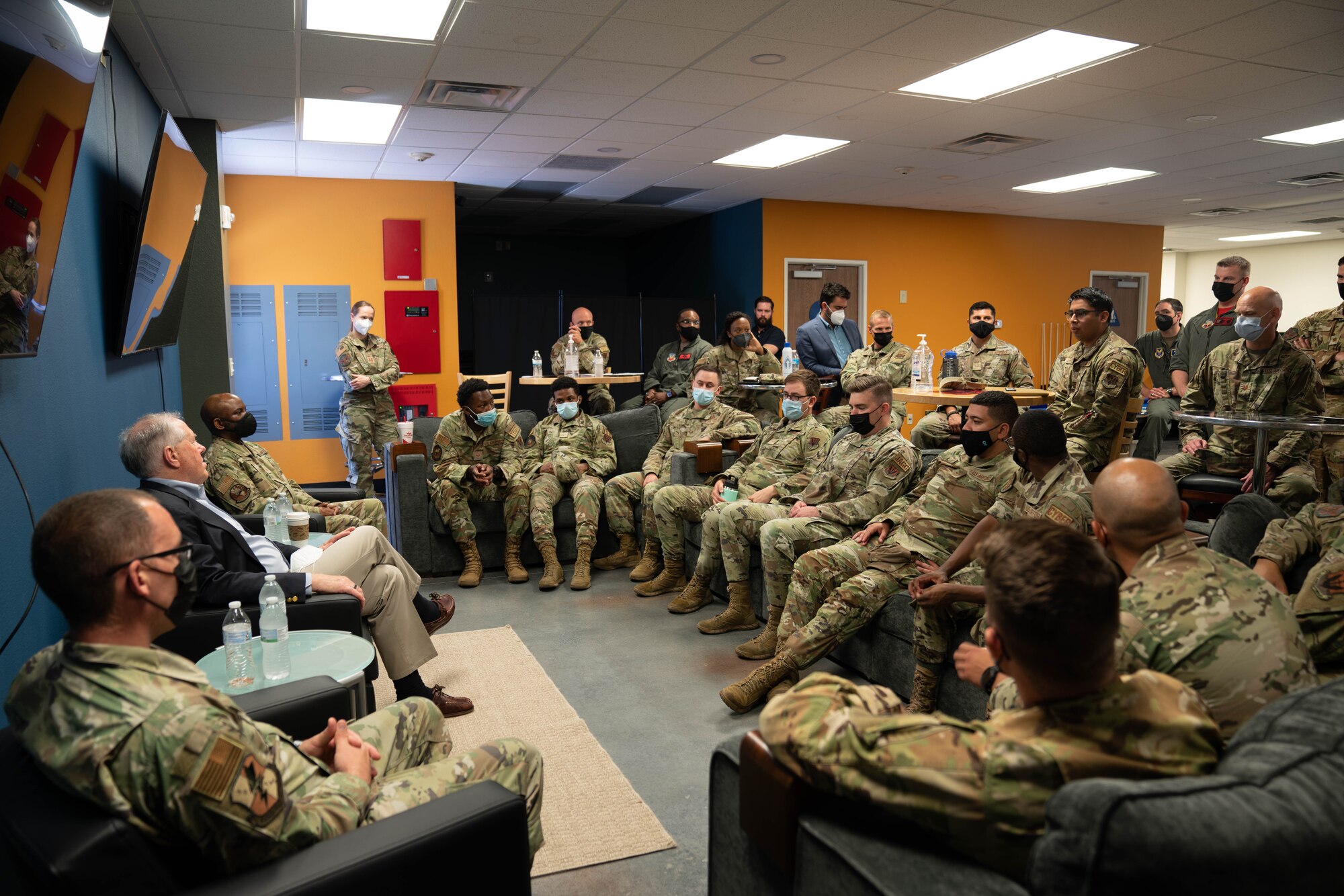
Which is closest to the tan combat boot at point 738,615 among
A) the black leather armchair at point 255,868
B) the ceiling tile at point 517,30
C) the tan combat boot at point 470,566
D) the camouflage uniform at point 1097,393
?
the tan combat boot at point 470,566

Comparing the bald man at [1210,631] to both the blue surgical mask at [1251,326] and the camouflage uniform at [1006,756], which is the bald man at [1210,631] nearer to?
the camouflage uniform at [1006,756]

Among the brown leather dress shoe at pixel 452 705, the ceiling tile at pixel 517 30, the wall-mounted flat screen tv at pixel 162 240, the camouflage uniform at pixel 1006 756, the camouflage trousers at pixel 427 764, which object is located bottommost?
the brown leather dress shoe at pixel 452 705

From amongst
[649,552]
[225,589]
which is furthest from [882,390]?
[225,589]

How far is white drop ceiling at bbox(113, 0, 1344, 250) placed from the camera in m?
4.06

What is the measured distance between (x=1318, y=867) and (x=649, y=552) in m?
4.15

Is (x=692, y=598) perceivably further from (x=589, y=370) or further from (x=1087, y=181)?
(x=1087, y=181)

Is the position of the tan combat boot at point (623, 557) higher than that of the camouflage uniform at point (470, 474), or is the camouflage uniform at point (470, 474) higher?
the camouflage uniform at point (470, 474)

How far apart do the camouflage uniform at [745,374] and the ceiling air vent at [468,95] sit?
2417 millimetres

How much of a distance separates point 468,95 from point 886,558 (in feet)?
12.7

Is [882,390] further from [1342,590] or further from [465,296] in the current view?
[465,296]

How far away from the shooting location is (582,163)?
755cm

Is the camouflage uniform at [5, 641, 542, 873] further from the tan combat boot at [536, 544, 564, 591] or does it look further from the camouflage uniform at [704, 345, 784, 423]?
the camouflage uniform at [704, 345, 784, 423]

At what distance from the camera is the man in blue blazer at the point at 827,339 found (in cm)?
711

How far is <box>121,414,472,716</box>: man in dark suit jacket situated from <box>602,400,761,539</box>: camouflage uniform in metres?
2.00
